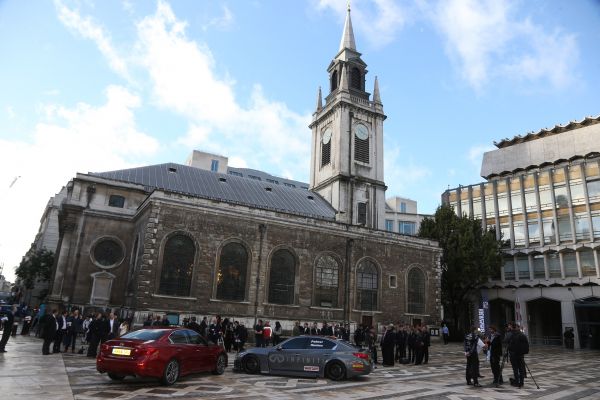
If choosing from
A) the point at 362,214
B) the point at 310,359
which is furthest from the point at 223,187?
the point at 310,359

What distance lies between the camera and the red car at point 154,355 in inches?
393

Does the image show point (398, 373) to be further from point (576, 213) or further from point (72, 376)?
point (576, 213)

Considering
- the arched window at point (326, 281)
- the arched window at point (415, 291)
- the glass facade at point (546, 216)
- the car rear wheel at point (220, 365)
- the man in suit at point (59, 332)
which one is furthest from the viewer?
the glass facade at point (546, 216)

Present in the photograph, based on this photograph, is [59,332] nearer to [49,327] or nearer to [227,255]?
[49,327]

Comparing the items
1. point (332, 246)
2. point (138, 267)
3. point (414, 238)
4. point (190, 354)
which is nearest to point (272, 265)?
point (332, 246)

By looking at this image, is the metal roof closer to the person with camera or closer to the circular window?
the circular window

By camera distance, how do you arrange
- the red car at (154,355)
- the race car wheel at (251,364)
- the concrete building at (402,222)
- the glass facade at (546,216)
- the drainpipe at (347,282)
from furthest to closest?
the concrete building at (402,222), the glass facade at (546,216), the drainpipe at (347,282), the race car wheel at (251,364), the red car at (154,355)

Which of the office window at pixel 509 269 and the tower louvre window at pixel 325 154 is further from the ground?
the tower louvre window at pixel 325 154

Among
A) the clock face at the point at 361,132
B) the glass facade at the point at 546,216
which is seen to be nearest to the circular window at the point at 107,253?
the clock face at the point at 361,132

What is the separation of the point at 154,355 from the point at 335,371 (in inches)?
213

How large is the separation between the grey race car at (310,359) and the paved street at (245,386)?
0.38 metres

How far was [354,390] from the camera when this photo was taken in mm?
10984

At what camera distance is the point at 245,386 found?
10945mm

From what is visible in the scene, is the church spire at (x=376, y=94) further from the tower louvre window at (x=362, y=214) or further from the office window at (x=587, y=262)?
the office window at (x=587, y=262)
